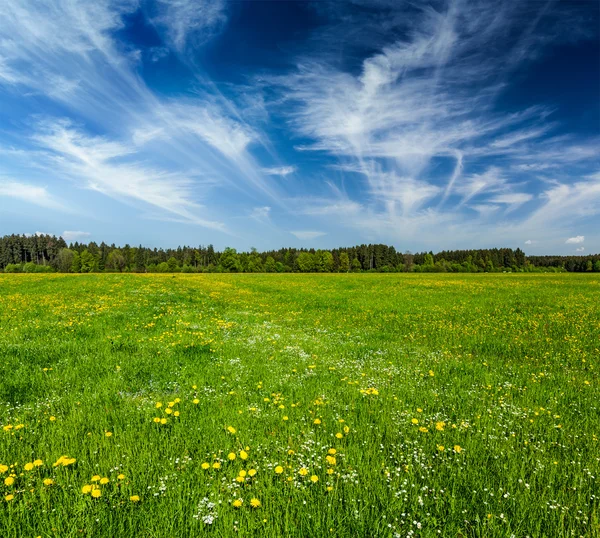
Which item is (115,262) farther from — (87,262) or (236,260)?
(236,260)

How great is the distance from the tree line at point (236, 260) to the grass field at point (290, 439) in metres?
130

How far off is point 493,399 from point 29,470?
7787 millimetres

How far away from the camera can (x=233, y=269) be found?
144 m

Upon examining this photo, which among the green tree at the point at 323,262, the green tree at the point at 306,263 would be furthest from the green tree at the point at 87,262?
the green tree at the point at 323,262

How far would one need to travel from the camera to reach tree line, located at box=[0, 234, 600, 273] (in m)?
142

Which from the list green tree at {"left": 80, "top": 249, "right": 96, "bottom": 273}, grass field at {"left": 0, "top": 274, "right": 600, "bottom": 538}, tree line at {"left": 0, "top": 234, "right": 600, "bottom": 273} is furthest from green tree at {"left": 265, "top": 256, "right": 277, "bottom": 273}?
grass field at {"left": 0, "top": 274, "right": 600, "bottom": 538}

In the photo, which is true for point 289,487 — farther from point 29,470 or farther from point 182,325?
point 182,325

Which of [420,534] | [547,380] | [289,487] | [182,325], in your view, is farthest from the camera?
[182,325]

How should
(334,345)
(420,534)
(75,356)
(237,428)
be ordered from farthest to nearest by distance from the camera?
(334,345)
(75,356)
(237,428)
(420,534)

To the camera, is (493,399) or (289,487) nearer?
(289,487)

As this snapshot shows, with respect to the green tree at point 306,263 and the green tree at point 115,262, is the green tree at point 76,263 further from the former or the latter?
the green tree at point 306,263

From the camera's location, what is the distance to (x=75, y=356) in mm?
8469

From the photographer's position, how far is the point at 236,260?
142m

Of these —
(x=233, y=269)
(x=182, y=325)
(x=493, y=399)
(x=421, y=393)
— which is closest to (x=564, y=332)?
(x=493, y=399)
